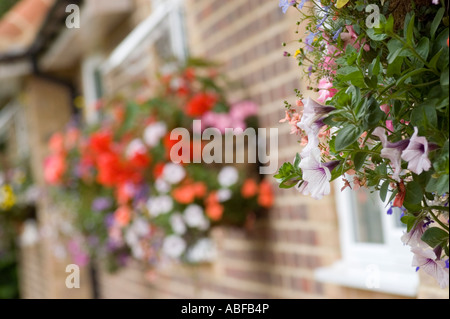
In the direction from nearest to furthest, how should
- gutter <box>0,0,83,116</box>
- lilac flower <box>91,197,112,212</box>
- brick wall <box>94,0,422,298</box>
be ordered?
brick wall <box>94,0,422,298</box> < lilac flower <box>91,197,112,212</box> < gutter <box>0,0,83,116</box>

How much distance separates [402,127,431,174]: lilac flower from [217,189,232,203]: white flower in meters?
2.34

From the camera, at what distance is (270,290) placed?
11.1ft

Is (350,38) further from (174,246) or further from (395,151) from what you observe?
(174,246)

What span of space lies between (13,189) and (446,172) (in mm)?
7592

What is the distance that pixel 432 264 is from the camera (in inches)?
40.1

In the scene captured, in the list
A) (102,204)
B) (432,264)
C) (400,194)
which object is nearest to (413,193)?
(400,194)

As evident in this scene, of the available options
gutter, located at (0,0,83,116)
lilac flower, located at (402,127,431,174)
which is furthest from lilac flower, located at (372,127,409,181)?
gutter, located at (0,0,83,116)

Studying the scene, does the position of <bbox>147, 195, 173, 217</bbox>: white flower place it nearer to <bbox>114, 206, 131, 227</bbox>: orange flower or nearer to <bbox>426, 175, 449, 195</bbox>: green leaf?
<bbox>114, 206, 131, 227</bbox>: orange flower

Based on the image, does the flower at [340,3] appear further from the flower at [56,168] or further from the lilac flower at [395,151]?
the flower at [56,168]

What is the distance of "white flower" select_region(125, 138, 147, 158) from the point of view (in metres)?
3.49

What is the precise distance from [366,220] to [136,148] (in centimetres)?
133

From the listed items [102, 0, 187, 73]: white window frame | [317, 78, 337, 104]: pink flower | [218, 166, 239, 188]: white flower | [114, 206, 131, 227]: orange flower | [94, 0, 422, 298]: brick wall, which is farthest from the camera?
[102, 0, 187, 73]: white window frame
